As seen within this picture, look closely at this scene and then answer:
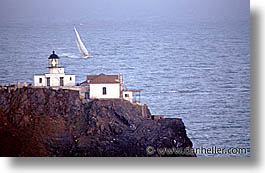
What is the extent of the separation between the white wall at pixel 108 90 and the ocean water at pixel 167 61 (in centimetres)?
21

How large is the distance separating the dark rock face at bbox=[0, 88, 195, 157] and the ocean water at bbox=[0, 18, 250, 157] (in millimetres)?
268

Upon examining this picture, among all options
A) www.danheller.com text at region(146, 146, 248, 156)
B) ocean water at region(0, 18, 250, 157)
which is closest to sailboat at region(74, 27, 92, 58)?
ocean water at region(0, 18, 250, 157)

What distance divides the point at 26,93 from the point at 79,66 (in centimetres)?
96

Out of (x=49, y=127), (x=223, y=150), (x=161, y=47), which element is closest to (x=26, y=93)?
(x=49, y=127)

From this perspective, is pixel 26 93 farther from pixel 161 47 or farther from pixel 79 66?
pixel 161 47

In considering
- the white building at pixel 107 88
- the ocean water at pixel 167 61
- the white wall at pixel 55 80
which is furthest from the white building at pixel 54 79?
the white building at pixel 107 88

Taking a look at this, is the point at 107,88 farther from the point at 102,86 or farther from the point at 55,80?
the point at 55,80

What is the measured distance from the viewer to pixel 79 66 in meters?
10.7

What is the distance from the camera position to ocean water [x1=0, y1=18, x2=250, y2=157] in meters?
10.2

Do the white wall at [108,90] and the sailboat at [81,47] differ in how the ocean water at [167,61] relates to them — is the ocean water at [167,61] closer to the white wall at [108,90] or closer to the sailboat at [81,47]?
the sailboat at [81,47]

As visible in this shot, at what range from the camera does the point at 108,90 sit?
1052 cm

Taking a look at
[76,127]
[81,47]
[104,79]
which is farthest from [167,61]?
[76,127]

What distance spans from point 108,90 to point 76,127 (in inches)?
30.9

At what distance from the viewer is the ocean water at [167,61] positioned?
33.6 ft
